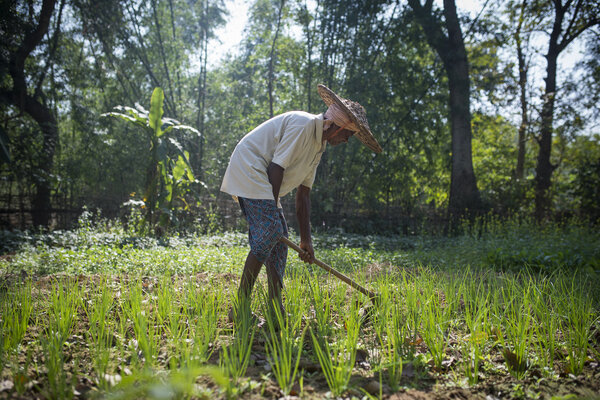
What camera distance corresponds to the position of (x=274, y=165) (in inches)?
95.5

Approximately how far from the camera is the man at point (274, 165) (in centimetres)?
243

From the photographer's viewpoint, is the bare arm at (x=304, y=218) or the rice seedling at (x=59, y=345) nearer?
the rice seedling at (x=59, y=345)

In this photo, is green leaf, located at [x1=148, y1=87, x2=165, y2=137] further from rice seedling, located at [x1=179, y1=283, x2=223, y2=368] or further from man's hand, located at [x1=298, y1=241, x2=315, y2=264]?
man's hand, located at [x1=298, y1=241, x2=315, y2=264]

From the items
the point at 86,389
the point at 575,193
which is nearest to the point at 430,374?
the point at 86,389

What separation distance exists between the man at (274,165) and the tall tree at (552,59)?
357 inches

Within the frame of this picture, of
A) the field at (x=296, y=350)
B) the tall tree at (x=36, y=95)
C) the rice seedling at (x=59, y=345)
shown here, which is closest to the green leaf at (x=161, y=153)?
the tall tree at (x=36, y=95)

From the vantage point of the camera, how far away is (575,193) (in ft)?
32.7

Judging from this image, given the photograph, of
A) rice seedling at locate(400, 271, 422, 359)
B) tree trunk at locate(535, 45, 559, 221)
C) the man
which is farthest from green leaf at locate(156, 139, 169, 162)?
tree trunk at locate(535, 45, 559, 221)

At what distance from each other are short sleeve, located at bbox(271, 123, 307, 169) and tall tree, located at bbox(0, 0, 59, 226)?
7.31 meters

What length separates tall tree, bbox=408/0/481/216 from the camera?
9258 mm

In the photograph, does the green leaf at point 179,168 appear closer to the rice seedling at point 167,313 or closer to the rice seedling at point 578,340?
the rice seedling at point 167,313

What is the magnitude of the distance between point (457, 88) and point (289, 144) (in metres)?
8.45


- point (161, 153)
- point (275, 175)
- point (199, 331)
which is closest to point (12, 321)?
point (199, 331)

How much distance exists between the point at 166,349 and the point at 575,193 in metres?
11.4
